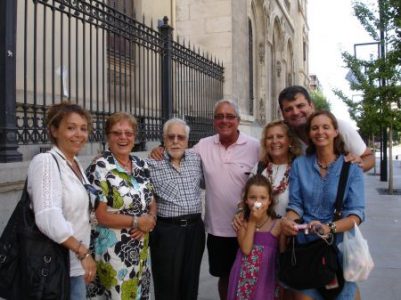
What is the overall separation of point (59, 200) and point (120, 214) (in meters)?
0.70

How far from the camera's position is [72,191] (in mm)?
2676

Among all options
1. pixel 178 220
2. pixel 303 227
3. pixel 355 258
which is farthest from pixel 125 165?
pixel 355 258

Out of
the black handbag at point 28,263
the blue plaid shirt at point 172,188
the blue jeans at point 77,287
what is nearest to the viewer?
the black handbag at point 28,263

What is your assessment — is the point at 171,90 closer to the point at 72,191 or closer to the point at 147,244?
the point at 147,244

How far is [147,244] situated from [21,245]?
1.17 meters

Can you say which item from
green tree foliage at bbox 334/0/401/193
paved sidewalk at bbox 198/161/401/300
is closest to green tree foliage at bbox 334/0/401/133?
green tree foliage at bbox 334/0/401/193

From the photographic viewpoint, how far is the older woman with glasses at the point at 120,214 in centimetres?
314

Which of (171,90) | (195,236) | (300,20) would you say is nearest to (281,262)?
(195,236)

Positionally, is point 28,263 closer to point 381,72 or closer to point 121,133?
point 121,133

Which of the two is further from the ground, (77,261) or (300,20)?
(300,20)

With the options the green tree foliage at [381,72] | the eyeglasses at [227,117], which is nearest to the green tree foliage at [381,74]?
the green tree foliage at [381,72]

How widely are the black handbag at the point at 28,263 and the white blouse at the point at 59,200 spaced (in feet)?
0.22

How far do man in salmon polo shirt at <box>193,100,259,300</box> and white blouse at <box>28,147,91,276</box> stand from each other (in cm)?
137

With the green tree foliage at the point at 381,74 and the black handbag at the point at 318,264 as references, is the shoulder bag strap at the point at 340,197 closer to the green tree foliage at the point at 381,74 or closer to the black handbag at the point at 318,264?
the black handbag at the point at 318,264
